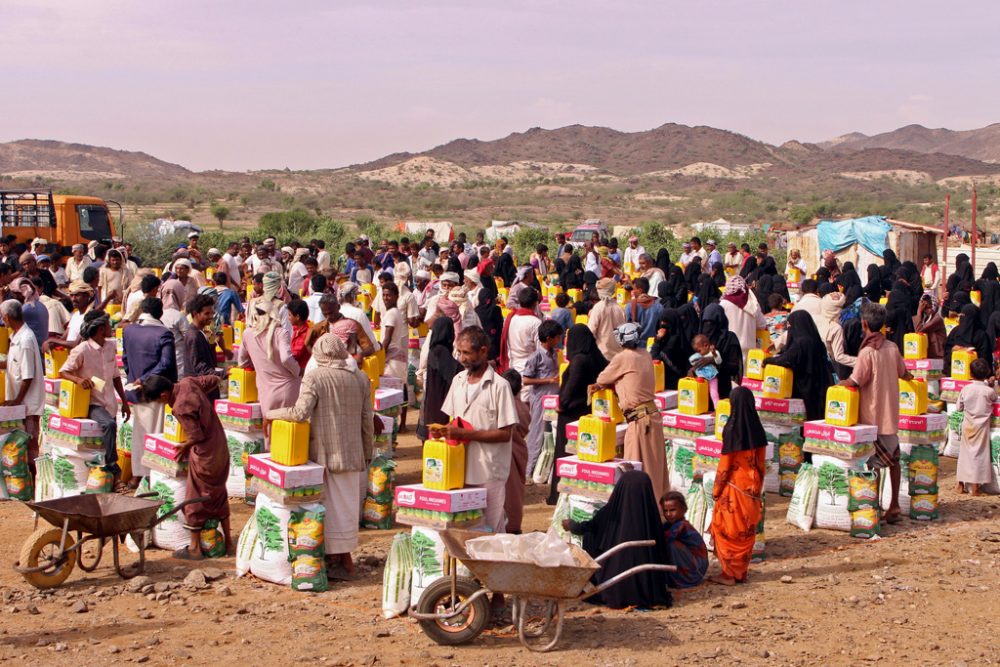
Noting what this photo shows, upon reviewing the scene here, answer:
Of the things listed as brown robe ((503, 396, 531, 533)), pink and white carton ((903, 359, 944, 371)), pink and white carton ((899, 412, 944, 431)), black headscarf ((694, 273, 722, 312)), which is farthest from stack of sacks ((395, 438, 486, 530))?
black headscarf ((694, 273, 722, 312))

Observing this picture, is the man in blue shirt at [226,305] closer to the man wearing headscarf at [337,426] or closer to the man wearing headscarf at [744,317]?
the man wearing headscarf at [744,317]

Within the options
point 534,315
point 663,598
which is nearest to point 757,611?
point 663,598

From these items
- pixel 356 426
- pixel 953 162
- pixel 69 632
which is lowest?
pixel 69 632

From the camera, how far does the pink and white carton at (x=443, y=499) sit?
7121 mm

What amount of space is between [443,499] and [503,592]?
2.58 ft

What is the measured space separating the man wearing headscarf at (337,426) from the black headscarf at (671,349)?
167 inches

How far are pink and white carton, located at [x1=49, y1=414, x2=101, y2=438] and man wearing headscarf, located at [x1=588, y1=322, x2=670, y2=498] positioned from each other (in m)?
3.91

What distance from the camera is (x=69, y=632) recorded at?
23.7ft

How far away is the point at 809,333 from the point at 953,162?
118971 mm

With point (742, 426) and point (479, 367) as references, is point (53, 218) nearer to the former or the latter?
point (479, 367)

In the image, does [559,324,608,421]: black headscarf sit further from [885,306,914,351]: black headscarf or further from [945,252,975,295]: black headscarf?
[945,252,975,295]: black headscarf

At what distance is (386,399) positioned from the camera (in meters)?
10.0

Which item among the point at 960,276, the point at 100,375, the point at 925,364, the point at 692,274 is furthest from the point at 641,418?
the point at 692,274

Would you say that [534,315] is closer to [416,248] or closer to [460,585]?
[460,585]
